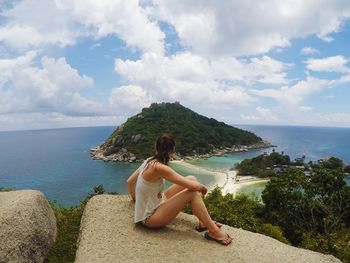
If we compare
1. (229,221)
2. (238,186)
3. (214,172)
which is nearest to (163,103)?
(214,172)

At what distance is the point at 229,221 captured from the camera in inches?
650

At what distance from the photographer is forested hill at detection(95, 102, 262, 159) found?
123188mm

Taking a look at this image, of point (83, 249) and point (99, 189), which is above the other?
point (83, 249)

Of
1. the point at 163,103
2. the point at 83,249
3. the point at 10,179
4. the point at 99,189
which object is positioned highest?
the point at 163,103

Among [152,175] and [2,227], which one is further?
[2,227]

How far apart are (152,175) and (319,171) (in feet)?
107

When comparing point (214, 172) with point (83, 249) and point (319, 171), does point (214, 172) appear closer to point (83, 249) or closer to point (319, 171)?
point (319, 171)

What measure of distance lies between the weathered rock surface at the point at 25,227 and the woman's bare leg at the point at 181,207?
10.9 feet

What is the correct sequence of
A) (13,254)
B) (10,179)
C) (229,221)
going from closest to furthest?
(13,254), (229,221), (10,179)

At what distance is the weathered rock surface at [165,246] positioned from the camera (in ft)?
22.1

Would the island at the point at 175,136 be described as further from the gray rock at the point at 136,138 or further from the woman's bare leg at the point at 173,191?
the woman's bare leg at the point at 173,191

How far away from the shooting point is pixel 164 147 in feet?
22.6

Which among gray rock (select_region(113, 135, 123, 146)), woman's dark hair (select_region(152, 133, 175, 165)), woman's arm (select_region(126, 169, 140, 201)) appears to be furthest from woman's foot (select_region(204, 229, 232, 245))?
gray rock (select_region(113, 135, 123, 146))

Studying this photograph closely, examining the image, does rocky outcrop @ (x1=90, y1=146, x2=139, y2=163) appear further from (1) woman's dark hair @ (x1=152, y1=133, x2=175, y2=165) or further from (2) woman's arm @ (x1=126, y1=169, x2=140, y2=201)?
(1) woman's dark hair @ (x1=152, y1=133, x2=175, y2=165)
